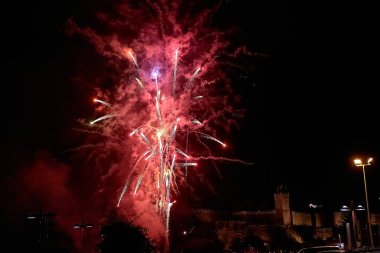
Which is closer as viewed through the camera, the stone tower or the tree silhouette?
the tree silhouette

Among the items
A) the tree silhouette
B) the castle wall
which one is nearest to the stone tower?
the castle wall

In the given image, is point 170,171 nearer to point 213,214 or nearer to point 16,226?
point 16,226

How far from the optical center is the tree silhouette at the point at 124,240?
472 inches

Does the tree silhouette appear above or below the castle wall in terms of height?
above

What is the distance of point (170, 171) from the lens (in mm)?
25703

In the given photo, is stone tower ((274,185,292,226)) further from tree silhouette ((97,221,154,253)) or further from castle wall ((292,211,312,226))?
tree silhouette ((97,221,154,253))

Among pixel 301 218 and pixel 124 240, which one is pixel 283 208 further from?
pixel 124 240

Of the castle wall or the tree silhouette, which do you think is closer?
the tree silhouette

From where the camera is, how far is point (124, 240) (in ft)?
39.4

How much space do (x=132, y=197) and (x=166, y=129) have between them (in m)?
9.67

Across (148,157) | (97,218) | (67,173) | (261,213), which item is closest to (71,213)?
(97,218)

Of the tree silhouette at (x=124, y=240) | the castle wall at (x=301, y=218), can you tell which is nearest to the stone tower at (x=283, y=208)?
the castle wall at (x=301, y=218)

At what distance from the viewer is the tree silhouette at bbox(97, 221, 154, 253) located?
472 inches

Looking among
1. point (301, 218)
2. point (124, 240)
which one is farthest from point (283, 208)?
point (124, 240)
